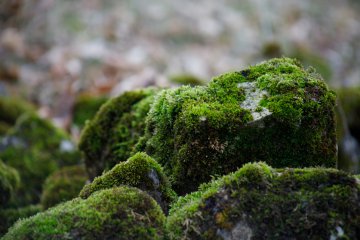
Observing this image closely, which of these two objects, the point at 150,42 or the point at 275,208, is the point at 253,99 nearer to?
the point at 275,208

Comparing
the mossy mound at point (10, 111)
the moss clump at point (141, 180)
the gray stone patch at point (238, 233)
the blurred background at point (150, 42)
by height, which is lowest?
the gray stone patch at point (238, 233)

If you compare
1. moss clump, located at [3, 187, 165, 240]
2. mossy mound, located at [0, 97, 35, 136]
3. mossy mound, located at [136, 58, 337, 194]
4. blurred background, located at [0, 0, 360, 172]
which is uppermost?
blurred background, located at [0, 0, 360, 172]

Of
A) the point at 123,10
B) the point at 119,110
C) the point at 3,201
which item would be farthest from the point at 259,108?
the point at 123,10

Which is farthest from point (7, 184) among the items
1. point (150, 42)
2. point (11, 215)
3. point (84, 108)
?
point (150, 42)

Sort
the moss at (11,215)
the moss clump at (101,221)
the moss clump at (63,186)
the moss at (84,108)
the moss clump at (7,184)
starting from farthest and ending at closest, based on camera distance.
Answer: the moss at (84,108) < the moss clump at (63,186) < the moss clump at (7,184) < the moss at (11,215) < the moss clump at (101,221)

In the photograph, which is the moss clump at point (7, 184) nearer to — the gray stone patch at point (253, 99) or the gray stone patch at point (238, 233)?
the gray stone patch at point (253, 99)

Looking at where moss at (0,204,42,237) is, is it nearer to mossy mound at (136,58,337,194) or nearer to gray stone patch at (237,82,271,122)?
mossy mound at (136,58,337,194)

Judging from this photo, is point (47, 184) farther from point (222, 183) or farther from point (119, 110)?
point (222, 183)

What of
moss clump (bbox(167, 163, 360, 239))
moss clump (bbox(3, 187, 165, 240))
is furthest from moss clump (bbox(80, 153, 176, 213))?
moss clump (bbox(167, 163, 360, 239))

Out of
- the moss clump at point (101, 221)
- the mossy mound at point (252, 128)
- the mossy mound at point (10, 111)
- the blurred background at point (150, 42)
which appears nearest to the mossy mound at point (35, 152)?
the mossy mound at point (10, 111)
